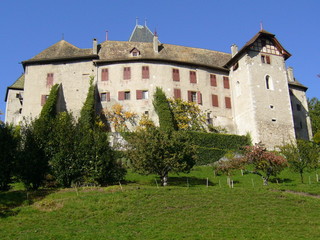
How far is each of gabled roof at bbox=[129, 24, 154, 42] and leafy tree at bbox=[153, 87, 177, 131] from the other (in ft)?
58.5

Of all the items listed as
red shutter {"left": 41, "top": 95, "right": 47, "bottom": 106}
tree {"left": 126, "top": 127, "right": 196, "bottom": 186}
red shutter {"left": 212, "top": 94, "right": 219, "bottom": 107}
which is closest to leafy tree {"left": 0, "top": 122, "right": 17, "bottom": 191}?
tree {"left": 126, "top": 127, "right": 196, "bottom": 186}

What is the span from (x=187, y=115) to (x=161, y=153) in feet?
53.9

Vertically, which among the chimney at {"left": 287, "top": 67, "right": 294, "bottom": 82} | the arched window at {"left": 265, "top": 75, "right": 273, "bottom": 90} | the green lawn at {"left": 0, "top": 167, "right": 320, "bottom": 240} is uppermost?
the chimney at {"left": 287, "top": 67, "right": 294, "bottom": 82}

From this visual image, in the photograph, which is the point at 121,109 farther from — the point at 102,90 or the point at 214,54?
the point at 214,54

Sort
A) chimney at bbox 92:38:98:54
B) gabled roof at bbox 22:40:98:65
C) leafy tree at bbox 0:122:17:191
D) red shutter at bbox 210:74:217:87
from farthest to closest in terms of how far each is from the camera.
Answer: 1. red shutter at bbox 210:74:217:87
2. chimney at bbox 92:38:98:54
3. gabled roof at bbox 22:40:98:65
4. leafy tree at bbox 0:122:17:191

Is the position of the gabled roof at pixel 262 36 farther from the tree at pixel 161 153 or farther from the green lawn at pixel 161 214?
the green lawn at pixel 161 214

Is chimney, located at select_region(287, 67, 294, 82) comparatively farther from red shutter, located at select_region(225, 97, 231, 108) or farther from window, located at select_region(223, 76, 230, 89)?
red shutter, located at select_region(225, 97, 231, 108)

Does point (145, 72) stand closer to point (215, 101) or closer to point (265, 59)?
point (215, 101)

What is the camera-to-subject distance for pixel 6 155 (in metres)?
29.4

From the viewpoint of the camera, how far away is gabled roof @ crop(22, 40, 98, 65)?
47812mm

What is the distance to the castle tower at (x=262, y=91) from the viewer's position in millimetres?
45156

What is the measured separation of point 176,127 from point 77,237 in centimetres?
2731

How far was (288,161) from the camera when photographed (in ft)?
108

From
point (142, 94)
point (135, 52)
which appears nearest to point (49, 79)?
point (135, 52)
